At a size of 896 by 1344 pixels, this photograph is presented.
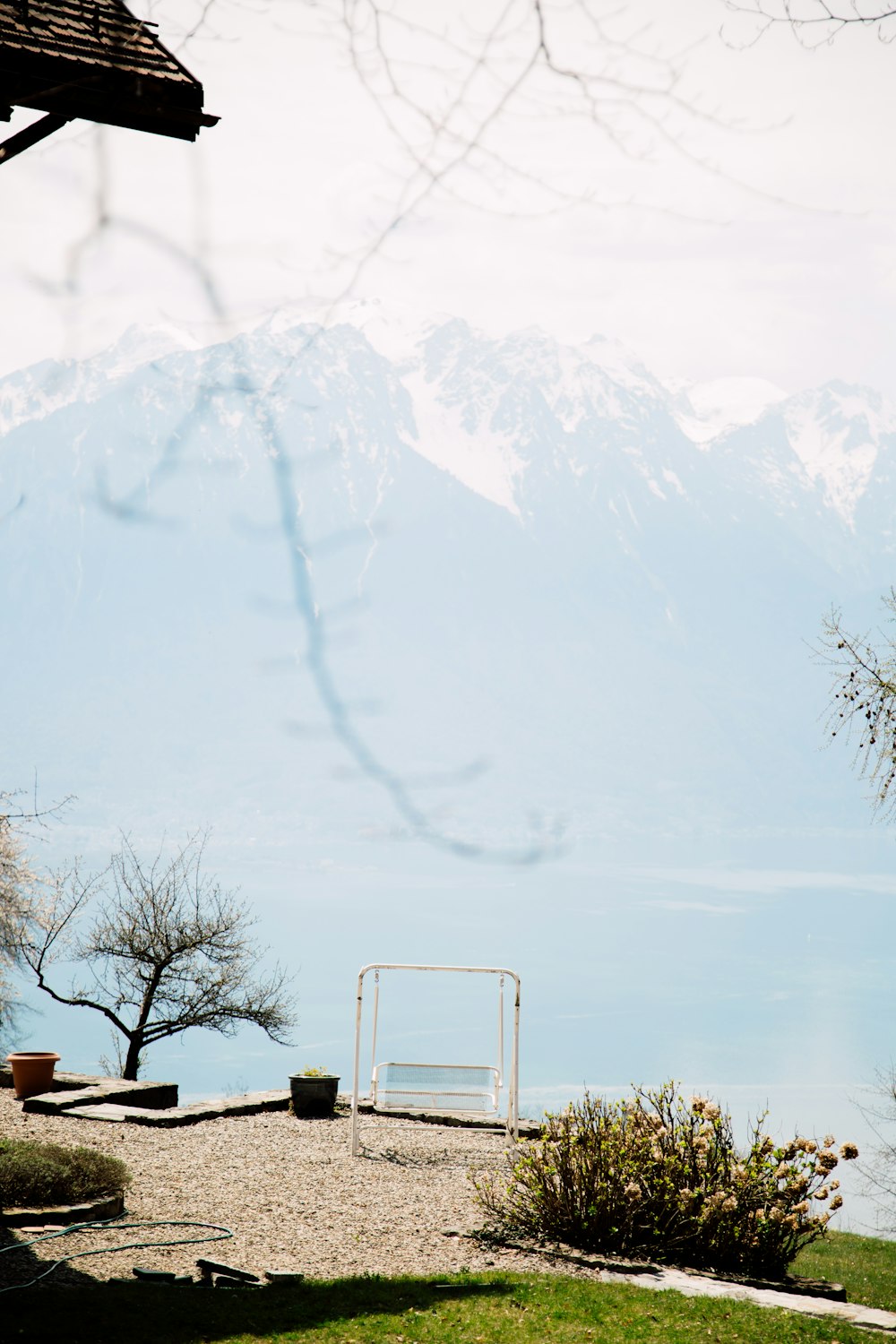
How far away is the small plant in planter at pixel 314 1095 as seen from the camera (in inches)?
422

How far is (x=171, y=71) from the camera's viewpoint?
492 cm

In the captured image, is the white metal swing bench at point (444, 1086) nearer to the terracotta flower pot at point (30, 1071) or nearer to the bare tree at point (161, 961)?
the terracotta flower pot at point (30, 1071)

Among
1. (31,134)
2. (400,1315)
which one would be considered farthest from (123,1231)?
(31,134)

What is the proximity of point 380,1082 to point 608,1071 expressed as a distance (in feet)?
340

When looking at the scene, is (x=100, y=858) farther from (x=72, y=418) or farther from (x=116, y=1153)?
(x=116, y=1153)

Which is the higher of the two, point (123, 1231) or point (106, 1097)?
point (106, 1097)

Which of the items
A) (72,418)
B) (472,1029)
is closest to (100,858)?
(72,418)

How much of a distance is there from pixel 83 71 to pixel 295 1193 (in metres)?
6.44

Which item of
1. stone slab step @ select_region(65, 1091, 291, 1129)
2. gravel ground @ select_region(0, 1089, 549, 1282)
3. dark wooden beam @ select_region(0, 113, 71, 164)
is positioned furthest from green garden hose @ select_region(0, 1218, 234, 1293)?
dark wooden beam @ select_region(0, 113, 71, 164)

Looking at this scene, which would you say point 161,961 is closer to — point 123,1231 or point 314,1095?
point 314,1095

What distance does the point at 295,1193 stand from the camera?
764 cm

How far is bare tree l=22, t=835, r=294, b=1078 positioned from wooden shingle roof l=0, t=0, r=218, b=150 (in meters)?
14.2

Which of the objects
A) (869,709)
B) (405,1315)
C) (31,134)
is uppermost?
(31,134)

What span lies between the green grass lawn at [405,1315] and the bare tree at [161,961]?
40.4 ft
